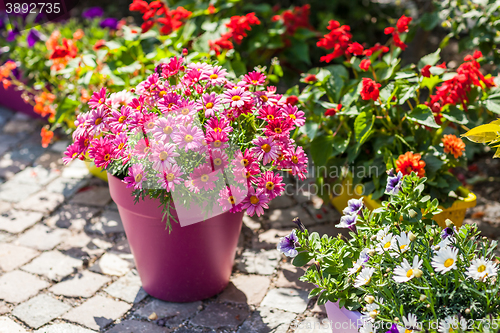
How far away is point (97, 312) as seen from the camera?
1833 mm

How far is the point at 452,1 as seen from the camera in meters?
2.27

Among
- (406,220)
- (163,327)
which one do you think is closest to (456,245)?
(406,220)

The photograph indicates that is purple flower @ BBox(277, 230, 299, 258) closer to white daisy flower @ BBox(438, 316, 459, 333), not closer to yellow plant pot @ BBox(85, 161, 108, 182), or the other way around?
white daisy flower @ BBox(438, 316, 459, 333)

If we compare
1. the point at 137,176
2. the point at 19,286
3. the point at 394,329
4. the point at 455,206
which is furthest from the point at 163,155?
the point at 455,206

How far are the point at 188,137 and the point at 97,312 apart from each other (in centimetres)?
94

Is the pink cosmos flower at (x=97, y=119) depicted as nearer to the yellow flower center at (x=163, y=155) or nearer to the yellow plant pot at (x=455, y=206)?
the yellow flower center at (x=163, y=155)

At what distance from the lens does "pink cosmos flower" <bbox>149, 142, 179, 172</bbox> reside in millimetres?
1362

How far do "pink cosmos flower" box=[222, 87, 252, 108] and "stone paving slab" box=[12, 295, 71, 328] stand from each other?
114 centimetres

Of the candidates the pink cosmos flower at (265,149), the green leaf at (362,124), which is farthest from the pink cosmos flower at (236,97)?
the green leaf at (362,124)

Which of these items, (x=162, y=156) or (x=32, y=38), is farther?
(x=32, y=38)

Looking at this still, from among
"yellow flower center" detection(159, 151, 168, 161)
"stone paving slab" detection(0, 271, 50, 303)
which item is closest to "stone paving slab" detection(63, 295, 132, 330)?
"stone paving slab" detection(0, 271, 50, 303)

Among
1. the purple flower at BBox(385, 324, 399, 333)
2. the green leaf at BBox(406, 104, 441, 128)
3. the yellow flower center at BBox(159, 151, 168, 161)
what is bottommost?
the purple flower at BBox(385, 324, 399, 333)

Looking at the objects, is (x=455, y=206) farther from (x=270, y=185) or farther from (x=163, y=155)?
(x=163, y=155)

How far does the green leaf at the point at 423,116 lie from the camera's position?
1810 mm
